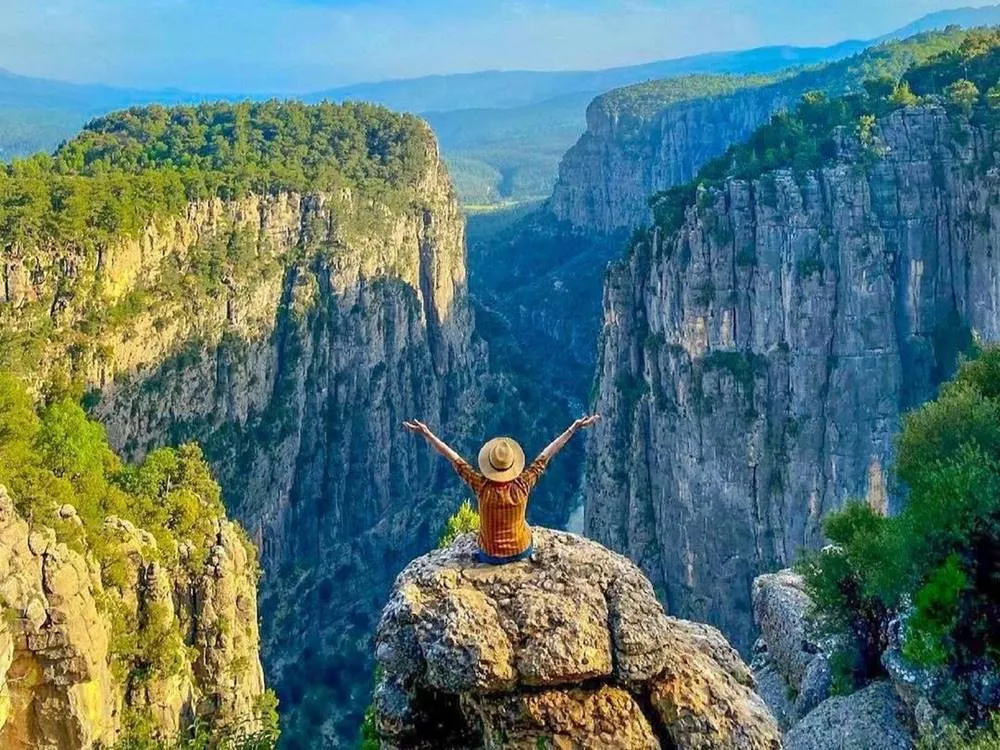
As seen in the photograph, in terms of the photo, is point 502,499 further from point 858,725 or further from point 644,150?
point 644,150

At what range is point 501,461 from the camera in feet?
37.0

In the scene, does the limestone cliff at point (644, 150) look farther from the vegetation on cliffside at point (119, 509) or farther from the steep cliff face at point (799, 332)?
the vegetation on cliffside at point (119, 509)

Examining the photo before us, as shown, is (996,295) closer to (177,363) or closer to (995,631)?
(995,631)

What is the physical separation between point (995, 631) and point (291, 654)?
50888 millimetres

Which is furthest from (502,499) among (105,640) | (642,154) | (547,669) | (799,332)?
(642,154)

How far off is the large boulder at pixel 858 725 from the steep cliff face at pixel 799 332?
2901 cm

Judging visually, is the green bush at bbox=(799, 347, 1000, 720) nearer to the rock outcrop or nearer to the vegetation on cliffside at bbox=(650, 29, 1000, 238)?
the rock outcrop

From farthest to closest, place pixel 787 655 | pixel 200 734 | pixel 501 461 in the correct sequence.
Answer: pixel 200 734, pixel 787 655, pixel 501 461

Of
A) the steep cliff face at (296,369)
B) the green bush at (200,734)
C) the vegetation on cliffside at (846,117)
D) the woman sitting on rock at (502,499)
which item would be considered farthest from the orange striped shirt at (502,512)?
the vegetation on cliffside at (846,117)

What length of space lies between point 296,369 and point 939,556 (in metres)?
55.3

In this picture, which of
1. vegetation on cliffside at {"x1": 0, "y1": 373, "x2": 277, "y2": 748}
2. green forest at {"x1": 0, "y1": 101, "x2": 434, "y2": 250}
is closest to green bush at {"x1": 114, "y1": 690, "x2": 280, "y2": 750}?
vegetation on cliffside at {"x1": 0, "y1": 373, "x2": 277, "y2": 748}

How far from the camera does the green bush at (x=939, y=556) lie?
1767cm

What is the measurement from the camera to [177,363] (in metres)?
58.0

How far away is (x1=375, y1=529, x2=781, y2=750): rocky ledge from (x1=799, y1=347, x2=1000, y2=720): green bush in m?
8.36
